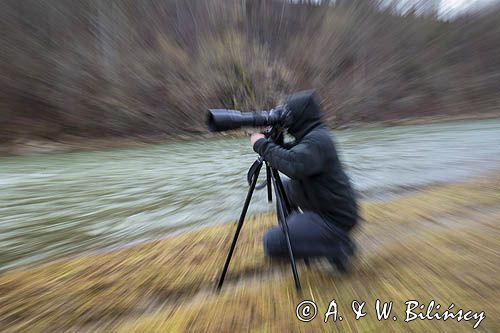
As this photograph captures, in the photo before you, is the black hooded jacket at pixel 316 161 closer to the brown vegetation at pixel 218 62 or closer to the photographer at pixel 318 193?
the photographer at pixel 318 193

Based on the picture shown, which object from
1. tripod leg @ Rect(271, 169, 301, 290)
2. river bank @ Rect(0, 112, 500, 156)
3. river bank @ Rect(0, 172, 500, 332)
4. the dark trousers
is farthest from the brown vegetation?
the dark trousers

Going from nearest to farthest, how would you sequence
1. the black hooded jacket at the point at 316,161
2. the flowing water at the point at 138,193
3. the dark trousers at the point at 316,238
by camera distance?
the black hooded jacket at the point at 316,161, the dark trousers at the point at 316,238, the flowing water at the point at 138,193

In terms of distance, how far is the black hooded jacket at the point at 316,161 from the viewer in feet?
6.93

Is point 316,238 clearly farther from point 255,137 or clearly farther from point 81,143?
point 81,143

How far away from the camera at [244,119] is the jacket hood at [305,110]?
0.13 ft

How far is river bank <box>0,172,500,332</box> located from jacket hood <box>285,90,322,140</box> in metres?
0.99

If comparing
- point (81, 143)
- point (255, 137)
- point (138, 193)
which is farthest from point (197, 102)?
point (255, 137)

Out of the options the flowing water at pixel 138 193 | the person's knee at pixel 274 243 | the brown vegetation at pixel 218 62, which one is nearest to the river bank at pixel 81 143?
the brown vegetation at pixel 218 62

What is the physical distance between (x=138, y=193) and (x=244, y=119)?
3.69m

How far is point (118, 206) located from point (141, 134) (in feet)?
38.7

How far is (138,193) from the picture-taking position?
5355 mm

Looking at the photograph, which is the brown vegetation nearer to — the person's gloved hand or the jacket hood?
the person's gloved hand

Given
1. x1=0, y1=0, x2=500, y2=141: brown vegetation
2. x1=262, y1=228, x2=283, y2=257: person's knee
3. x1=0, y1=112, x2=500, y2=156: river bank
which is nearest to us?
x1=262, y1=228, x2=283, y2=257: person's knee

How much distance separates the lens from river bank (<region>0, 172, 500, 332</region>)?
192 cm
